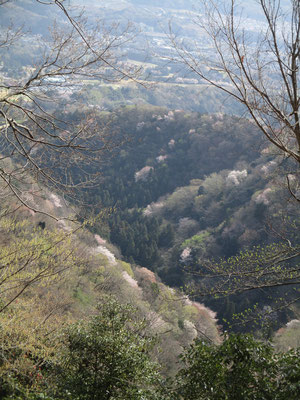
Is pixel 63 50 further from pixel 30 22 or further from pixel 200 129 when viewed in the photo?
pixel 30 22

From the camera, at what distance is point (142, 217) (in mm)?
40938

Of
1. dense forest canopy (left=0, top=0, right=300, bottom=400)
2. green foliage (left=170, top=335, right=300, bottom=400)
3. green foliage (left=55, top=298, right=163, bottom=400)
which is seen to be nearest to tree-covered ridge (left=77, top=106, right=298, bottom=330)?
dense forest canopy (left=0, top=0, right=300, bottom=400)

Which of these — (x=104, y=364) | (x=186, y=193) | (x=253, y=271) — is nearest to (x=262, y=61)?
(x=253, y=271)

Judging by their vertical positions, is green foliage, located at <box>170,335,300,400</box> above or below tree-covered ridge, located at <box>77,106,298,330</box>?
below

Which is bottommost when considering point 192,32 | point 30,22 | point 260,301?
point 260,301

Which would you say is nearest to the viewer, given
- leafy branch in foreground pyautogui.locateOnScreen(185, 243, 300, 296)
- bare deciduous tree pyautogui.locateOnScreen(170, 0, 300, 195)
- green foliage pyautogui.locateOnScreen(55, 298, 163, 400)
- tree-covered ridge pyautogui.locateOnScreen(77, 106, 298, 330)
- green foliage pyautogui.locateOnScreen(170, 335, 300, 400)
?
bare deciduous tree pyautogui.locateOnScreen(170, 0, 300, 195)

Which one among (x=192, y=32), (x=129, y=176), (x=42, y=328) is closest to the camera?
(x=42, y=328)

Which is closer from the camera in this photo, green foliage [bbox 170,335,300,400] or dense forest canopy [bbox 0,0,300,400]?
green foliage [bbox 170,335,300,400]

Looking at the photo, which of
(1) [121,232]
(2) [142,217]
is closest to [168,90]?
(2) [142,217]

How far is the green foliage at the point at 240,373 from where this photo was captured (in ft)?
15.3

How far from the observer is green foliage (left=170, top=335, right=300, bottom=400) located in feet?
15.3

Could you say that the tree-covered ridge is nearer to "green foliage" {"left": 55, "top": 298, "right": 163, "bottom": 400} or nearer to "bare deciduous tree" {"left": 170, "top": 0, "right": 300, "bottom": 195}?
"green foliage" {"left": 55, "top": 298, "right": 163, "bottom": 400}

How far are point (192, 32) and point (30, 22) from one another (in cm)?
6116

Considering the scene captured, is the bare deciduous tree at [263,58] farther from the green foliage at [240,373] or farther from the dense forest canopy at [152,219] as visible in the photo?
the green foliage at [240,373]
